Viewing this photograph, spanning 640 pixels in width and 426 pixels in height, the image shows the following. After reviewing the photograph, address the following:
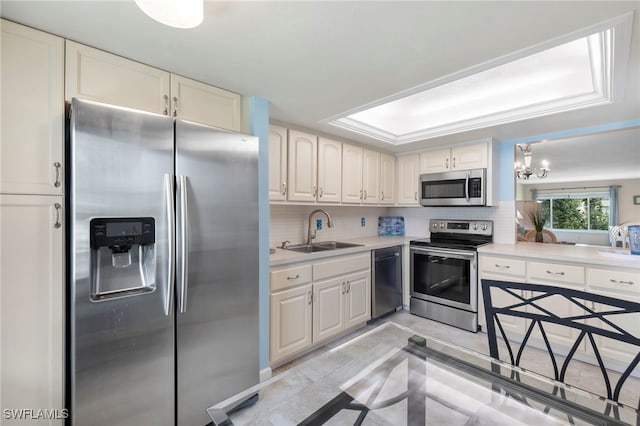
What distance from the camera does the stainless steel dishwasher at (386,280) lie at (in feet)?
10.1

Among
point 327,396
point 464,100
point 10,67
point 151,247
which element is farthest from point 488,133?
point 10,67

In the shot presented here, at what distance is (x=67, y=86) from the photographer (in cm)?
134

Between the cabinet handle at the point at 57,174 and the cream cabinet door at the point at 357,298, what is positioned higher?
the cabinet handle at the point at 57,174

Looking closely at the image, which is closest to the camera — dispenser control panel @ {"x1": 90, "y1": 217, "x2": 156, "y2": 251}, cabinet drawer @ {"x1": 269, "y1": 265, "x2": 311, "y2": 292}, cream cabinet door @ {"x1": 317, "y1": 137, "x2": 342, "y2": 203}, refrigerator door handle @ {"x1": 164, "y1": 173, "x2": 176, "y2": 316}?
dispenser control panel @ {"x1": 90, "y1": 217, "x2": 156, "y2": 251}

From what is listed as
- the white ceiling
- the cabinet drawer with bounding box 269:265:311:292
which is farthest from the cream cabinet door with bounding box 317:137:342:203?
the white ceiling

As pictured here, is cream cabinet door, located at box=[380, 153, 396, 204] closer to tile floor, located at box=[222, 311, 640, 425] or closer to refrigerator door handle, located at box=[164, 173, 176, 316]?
tile floor, located at box=[222, 311, 640, 425]

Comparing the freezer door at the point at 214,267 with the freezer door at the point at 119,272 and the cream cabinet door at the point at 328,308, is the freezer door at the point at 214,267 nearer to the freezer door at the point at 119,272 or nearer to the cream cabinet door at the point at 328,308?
the freezer door at the point at 119,272

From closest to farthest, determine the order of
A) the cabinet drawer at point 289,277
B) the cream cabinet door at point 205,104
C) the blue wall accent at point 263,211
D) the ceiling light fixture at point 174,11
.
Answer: the ceiling light fixture at point 174,11
the cream cabinet door at point 205,104
the blue wall accent at point 263,211
the cabinet drawer at point 289,277

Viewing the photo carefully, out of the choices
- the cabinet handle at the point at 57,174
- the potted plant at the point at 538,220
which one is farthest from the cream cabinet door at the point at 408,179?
the cabinet handle at the point at 57,174

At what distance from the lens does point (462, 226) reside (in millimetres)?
3402

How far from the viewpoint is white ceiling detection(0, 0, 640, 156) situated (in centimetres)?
115

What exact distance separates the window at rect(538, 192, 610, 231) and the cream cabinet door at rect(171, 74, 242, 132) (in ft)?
11.1

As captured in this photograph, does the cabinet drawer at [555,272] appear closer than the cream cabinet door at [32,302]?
No

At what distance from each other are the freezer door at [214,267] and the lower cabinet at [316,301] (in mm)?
381
